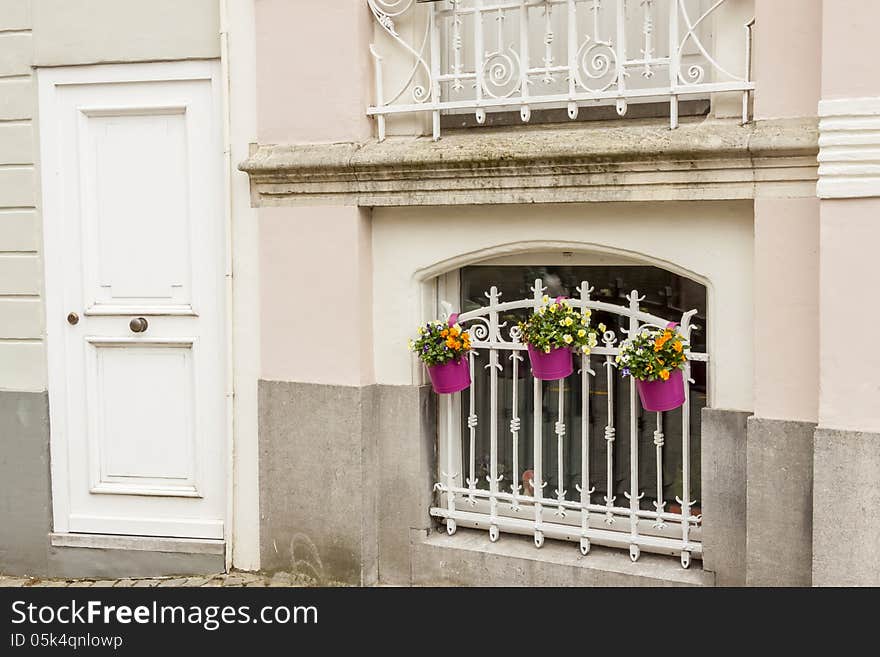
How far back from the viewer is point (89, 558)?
7.14m

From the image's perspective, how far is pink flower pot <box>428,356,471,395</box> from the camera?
6230mm

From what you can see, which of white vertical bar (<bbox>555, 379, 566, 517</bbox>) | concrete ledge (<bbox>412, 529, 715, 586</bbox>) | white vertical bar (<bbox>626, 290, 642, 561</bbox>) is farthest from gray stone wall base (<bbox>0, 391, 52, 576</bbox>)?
white vertical bar (<bbox>626, 290, 642, 561</bbox>)

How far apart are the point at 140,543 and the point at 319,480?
4.32 ft

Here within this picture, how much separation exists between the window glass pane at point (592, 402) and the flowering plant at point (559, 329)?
0.20 m

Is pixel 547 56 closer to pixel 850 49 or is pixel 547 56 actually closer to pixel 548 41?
pixel 548 41

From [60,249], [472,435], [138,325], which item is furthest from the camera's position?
[60,249]

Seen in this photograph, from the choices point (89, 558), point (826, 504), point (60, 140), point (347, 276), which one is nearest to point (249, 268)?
point (347, 276)

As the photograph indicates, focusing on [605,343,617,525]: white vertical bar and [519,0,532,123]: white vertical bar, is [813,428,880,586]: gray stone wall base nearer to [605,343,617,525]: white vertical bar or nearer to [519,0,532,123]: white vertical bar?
[605,343,617,525]: white vertical bar

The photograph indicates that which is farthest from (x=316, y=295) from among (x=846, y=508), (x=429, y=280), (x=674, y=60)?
(x=846, y=508)

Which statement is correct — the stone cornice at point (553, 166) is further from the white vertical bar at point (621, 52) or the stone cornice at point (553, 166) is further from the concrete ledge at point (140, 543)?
the concrete ledge at point (140, 543)

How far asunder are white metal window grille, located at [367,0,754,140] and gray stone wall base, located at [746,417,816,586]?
1.48 metres

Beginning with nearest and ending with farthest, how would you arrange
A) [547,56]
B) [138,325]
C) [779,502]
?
[779,502] → [547,56] → [138,325]

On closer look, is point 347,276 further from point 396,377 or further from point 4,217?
point 4,217

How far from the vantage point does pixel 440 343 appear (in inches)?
244
